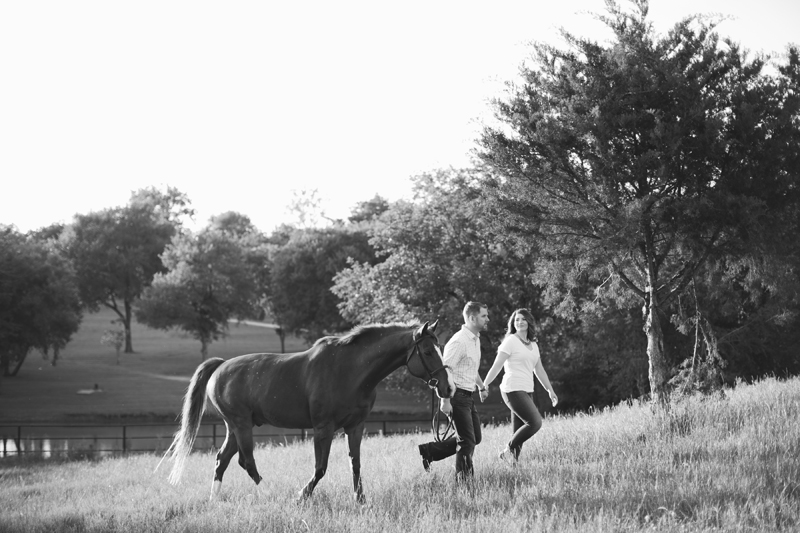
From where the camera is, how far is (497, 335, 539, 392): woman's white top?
32.1ft

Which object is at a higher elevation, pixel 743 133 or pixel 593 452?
pixel 743 133

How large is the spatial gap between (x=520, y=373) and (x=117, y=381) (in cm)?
4771

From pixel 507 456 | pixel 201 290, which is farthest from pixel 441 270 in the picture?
pixel 201 290

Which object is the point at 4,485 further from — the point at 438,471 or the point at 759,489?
the point at 759,489

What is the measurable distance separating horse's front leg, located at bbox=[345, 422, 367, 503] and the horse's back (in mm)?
807

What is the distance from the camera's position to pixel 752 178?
41.3 ft

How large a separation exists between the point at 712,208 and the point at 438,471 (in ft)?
21.2

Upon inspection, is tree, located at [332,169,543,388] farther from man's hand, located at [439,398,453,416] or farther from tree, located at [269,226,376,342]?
man's hand, located at [439,398,453,416]

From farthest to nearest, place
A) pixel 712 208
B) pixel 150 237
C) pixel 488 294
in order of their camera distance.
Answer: pixel 150 237 < pixel 488 294 < pixel 712 208

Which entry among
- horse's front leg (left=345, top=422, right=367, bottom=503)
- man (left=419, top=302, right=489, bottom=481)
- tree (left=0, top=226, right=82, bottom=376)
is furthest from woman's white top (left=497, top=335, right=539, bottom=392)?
tree (left=0, top=226, right=82, bottom=376)

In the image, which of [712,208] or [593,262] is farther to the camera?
[593,262]

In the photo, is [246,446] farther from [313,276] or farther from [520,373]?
[313,276]

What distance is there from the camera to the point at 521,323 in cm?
983

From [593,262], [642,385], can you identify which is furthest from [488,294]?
[593,262]
